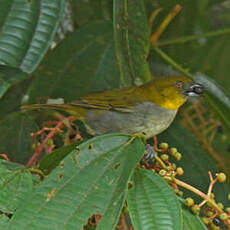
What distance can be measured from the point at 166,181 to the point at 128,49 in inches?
25.5

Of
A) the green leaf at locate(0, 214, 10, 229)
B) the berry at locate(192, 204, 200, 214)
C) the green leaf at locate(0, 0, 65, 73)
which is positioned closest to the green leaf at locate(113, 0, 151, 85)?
→ the green leaf at locate(0, 0, 65, 73)

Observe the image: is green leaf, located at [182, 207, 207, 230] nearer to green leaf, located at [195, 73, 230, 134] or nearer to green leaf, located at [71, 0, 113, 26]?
green leaf, located at [195, 73, 230, 134]

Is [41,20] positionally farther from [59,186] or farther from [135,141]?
[59,186]

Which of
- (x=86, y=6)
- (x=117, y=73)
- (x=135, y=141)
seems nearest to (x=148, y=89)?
(x=117, y=73)

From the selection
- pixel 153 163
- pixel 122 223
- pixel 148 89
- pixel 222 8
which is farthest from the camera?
pixel 222 8

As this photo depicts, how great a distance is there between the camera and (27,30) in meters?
1.91

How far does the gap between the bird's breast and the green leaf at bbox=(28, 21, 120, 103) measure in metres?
0.16

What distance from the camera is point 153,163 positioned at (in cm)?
186

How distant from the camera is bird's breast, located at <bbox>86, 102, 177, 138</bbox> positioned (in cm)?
234

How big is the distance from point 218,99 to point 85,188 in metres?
0.87

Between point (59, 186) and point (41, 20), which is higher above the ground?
point (41, 20)

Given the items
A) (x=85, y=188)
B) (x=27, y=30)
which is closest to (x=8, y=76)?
(x=27, y=30)

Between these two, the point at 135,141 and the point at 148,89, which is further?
the point at 148,89

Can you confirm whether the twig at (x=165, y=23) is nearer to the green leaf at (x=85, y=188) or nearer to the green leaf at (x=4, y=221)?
the green leaf at (x=85, y=188)
